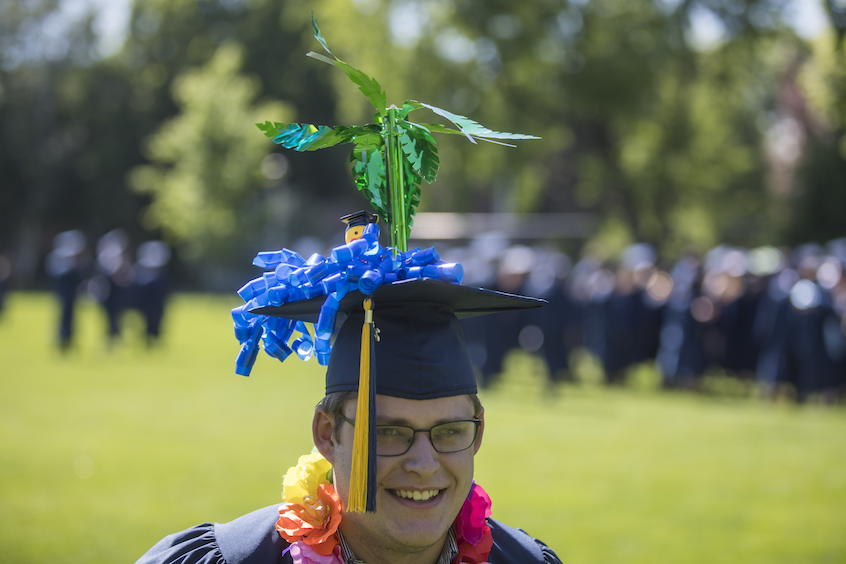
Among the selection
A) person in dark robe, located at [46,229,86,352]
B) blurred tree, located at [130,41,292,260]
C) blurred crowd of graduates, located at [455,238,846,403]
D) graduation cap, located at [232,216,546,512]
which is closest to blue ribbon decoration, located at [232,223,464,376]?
graduation cap, located at [232,216,546,512]

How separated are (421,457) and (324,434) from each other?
1.14 feet

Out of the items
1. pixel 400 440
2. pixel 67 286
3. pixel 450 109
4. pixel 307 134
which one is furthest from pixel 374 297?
pixel 450 109

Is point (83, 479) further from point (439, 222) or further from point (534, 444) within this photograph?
point (439, 222)

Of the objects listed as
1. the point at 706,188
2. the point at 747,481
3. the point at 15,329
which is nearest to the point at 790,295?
the point at 747,481

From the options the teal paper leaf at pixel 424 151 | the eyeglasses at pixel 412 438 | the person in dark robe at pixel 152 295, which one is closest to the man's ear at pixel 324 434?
the eyeglasses at pixel 412 438

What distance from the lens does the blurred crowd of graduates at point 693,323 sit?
12.2m

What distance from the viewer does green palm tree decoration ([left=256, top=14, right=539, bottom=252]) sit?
2.38 metres

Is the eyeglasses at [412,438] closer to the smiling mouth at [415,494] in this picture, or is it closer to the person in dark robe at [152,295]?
the smiling mouth at [415,494]

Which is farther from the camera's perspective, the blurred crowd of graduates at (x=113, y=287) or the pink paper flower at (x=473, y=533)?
the blurred crowd of graduates at (x=113, y=287)

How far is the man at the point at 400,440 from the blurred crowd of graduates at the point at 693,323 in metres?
11.1

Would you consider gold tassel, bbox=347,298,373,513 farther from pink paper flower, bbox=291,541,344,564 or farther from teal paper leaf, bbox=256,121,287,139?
teal paper leaf, bbox=256,121,287,139

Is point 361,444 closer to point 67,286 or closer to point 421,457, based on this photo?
point 421,457

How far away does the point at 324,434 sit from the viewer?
95.3 inches

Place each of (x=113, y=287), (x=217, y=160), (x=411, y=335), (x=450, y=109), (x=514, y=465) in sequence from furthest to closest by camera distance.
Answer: (x=217, y=160), (x=450, y=109), (x=113, y=287), (x=514, y=465), (x=411, y=335)
